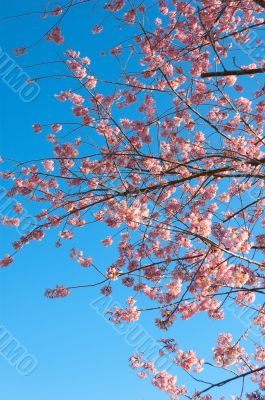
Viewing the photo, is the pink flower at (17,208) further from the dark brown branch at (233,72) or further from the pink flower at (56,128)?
the dark brown branch at (233,72)

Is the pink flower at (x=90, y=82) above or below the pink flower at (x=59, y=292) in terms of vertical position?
above

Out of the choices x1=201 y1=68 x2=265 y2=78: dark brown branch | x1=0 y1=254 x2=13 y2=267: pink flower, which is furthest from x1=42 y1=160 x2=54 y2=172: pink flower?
x1=201 y1=68 x2=265 y2=78: dark brown branch

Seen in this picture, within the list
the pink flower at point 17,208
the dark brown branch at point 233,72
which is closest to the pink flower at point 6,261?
the pink flower at point 17,208

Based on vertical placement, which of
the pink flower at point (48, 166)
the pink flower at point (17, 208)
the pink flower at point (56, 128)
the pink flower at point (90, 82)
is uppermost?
the pink flower at point (90, 82)

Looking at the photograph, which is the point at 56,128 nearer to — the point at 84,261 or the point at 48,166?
the point at 48,166

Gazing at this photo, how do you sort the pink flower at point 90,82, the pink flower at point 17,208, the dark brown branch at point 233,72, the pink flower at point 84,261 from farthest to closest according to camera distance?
the pink flower at point 17,208
the pink flower at point 84,261
the pink flower at point 90,82
the dark brown branch at point 233,72

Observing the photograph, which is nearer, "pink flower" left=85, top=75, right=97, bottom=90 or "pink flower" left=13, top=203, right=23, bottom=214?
"pink flower" left=85, top=75, right=97, bottom=90

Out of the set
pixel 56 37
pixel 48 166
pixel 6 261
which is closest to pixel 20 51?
pixel 56 37

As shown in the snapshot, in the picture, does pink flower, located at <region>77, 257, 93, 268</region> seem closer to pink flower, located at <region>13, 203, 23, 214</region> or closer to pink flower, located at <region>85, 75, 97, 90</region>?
pink flower, located at <region>13, 203, 23, 214</region>

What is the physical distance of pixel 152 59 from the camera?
6555mm

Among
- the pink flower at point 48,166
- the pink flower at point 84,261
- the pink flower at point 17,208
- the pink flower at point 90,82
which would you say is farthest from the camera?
the pink flower at point 48,166

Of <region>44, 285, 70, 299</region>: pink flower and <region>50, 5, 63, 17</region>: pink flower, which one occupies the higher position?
<region>50, 5, 63, 17</region>: pink flower

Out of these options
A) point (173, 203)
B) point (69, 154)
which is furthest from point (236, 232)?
point (69, 154)

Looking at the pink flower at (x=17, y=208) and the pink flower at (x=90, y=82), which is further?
the pink flower at (x=17, y=208)
